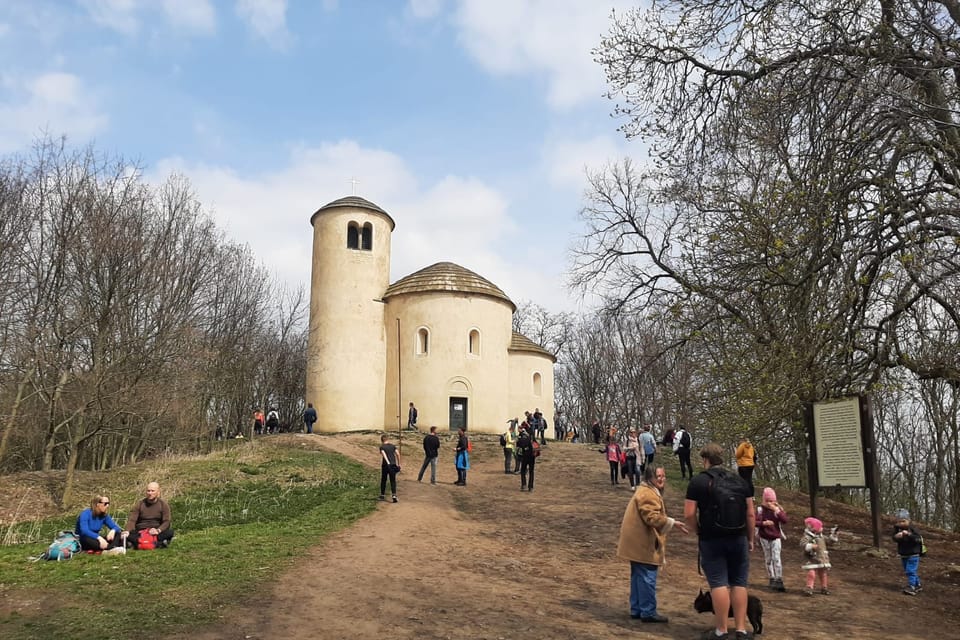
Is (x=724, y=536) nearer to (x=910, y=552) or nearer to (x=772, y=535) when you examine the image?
(x=772, y=535)

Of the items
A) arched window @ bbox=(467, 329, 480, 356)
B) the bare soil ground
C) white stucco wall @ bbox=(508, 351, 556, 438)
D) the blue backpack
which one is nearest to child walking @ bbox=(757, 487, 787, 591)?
the bare soil ground

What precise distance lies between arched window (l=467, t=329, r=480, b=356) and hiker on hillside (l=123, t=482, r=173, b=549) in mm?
→ 24804

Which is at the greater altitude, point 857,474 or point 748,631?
point 857,474

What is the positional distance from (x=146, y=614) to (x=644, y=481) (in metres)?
5.50

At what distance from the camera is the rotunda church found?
115ft

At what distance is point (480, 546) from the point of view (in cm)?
1243

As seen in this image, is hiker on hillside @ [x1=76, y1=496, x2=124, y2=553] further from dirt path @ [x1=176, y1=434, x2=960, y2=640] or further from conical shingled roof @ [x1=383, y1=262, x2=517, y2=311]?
conical shingled roof @ [x1=383, y1=262, x2=517, y2=311]

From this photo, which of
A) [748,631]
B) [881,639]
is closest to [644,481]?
[748,631]

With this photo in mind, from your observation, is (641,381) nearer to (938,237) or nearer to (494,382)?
(494,382)

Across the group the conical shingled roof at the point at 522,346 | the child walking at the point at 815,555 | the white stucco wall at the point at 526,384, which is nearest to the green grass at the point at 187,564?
the child walking at the point at 815,555

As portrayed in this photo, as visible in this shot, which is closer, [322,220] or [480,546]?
[480,546]

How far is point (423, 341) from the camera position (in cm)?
3588

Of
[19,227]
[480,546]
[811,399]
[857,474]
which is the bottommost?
[480,546]

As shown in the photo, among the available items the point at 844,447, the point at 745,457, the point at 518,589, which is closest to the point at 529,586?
the point at 518,589
